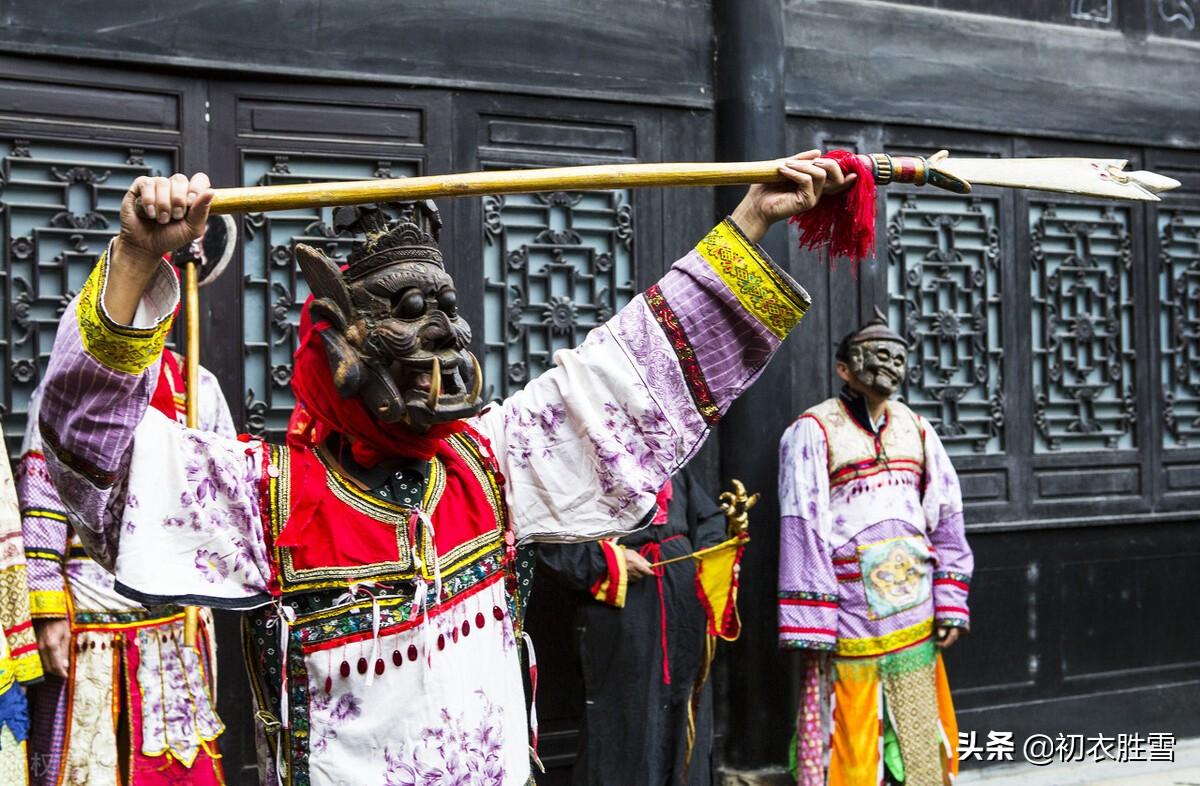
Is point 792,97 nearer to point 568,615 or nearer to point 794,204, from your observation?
point 568,615

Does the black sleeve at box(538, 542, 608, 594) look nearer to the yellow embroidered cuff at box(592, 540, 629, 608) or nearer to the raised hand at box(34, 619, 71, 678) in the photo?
the yellow embroidered cuff at box(592, 540, 629, 608)

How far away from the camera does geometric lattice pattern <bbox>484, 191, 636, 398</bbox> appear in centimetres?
553

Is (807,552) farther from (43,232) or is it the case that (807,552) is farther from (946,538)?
(43,232)

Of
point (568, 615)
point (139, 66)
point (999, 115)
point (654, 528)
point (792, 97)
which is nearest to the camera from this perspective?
point (139, 66)

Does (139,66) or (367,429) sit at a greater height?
(139,66)

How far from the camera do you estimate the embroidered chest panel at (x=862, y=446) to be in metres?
5.62

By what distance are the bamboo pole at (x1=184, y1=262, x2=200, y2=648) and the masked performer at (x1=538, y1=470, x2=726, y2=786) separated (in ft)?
4.23

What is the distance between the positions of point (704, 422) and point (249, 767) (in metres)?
3.13

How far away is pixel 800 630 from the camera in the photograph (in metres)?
5.50

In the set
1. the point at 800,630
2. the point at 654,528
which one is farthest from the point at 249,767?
the point at 800,630

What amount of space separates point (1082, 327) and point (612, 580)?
3352 millimetres

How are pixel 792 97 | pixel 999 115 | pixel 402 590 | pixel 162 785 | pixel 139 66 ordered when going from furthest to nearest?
pixel 999 115 → pixel 792 97 → pixel 139 66 → pixel 162 785 → pixel 402 590

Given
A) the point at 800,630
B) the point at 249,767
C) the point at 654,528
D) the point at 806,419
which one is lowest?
the point at 249,767

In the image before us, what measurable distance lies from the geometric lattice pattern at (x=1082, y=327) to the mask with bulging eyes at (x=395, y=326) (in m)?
4.89
